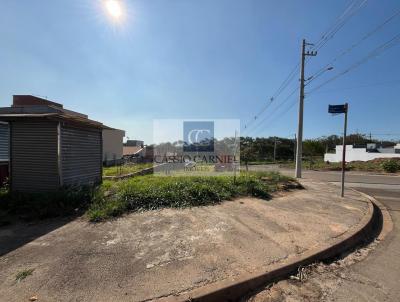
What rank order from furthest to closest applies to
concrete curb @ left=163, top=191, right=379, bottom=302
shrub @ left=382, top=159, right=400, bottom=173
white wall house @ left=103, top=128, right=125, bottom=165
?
white wall house @ left=103, top=128, right=125, bottom=165, shrub @ left=382, top=159, right=400, bottom=173, concrete curb @ left=163, top=191, right=379, bottom=302

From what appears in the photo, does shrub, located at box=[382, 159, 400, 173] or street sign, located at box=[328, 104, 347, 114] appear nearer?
street sign, located at box=[328, 104, 347, 114]

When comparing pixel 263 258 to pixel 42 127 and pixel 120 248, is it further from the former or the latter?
pixel 42 127

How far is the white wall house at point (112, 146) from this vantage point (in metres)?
27.9

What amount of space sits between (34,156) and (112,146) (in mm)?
23366

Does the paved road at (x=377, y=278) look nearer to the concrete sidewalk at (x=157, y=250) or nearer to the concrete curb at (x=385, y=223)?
the concrete curb at (x=385, y=223)

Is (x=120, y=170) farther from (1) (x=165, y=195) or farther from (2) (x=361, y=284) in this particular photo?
Answer: (2) (x=361, y=284)

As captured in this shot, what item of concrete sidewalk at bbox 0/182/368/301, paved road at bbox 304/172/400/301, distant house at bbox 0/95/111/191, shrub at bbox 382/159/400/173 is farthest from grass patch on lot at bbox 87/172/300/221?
shrub at bbox 382/159/400/173

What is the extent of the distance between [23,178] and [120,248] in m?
5.33

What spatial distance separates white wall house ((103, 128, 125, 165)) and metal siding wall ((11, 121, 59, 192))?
20210 mm

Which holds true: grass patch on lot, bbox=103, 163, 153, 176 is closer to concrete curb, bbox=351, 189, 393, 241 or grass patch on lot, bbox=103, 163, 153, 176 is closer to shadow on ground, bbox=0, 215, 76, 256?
shadow on ground, bbox=0, 215, 76, 256

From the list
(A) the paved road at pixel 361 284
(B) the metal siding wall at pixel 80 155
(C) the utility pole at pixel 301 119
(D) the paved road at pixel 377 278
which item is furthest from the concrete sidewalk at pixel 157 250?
(C) the utility pole at pixel 301 119

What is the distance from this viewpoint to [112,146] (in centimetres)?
2978

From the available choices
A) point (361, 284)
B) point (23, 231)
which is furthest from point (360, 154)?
point (23, 231)

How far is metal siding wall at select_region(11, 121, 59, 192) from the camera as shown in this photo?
7.09 meters
